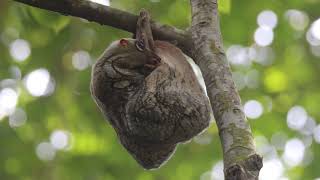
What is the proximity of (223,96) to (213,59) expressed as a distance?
31 cm

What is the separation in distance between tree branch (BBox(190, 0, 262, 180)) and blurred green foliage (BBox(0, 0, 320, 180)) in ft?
6.82

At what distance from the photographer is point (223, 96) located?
3049 mm

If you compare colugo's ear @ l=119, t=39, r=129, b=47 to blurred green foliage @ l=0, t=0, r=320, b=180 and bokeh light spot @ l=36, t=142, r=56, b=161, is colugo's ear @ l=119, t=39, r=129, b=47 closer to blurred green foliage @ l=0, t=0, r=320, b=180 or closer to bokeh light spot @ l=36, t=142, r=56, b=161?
blurred green foliage @ l=0, t=0, r=320, b=180

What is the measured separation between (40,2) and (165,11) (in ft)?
7.31

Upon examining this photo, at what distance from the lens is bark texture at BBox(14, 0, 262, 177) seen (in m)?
2.71

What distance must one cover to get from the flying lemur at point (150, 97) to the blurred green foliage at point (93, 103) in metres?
1.65

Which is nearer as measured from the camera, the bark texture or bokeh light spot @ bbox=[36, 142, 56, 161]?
the bark texture

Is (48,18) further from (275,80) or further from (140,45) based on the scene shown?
(275,80)

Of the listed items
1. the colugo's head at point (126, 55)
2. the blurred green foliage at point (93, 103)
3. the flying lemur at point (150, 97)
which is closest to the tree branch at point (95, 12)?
the flying lemur at point (150, 97)

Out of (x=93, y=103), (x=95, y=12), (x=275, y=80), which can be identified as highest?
(x=275, y=80)

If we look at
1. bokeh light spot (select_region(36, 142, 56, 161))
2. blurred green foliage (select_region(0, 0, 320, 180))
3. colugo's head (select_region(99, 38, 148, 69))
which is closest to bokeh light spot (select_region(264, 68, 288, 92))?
blurred green foliage (select_region(0, 0, 320, 180))

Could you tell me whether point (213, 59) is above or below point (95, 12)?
above

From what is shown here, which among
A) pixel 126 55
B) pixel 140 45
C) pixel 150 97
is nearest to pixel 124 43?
pixel 126 55

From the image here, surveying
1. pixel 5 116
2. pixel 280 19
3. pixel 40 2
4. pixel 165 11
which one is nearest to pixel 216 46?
pixel 40 2
